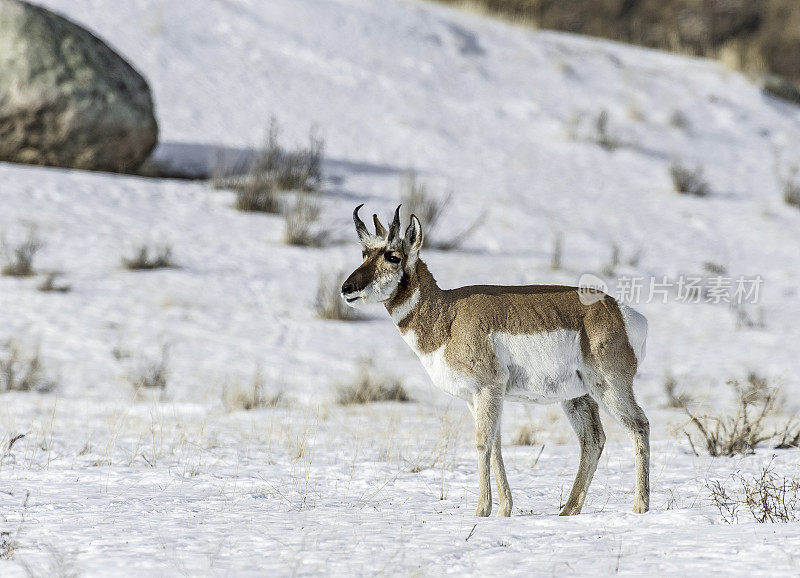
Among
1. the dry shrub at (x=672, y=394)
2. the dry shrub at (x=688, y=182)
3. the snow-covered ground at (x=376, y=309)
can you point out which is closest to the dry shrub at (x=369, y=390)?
the snow-covered ground at (x=376, y=309)

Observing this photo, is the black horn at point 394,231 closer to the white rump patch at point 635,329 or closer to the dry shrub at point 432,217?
the white rump patch at point 635,329

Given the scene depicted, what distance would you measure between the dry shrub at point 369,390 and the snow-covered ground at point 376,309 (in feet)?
0.72

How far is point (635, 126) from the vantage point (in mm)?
17219

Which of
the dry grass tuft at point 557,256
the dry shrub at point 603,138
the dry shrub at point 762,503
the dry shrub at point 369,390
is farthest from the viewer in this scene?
the dry shrub at point 603,138

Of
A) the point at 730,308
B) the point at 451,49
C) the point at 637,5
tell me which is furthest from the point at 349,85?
the point at 637,5

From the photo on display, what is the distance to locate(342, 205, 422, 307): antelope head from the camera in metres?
4.36

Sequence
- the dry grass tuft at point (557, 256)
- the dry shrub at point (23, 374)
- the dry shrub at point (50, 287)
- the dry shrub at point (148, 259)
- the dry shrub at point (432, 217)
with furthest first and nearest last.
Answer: the dry shrub at point (432, 217) < the dry grass tuft at point (557, 256) < the dry shrub at point (148, 259) < the dry shrub at point (50, 287) < the dry shrub at point (23, 374)

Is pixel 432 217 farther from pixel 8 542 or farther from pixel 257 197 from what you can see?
pixel 8 542

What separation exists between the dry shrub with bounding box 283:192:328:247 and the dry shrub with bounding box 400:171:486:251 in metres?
1.25

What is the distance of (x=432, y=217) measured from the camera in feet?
40.7

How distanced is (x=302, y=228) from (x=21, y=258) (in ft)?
11.0

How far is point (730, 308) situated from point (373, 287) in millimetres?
8155

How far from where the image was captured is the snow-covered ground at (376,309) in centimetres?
387

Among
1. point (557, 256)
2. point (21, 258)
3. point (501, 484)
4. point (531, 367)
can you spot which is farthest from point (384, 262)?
point (557, 256)
